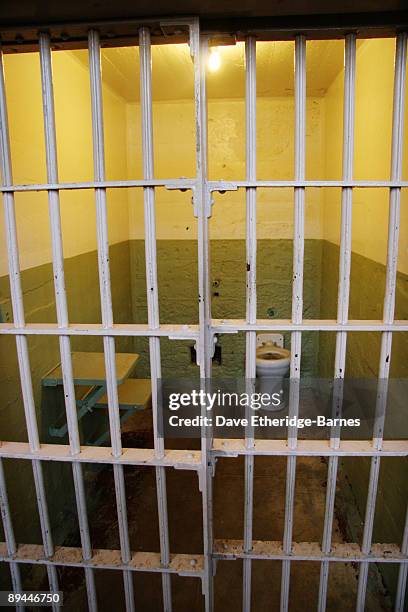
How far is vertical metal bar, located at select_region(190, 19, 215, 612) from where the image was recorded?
120 cm

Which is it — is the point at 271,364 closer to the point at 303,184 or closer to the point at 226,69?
the point at 226,69

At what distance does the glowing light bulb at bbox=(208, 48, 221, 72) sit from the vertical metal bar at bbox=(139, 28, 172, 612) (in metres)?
1.75

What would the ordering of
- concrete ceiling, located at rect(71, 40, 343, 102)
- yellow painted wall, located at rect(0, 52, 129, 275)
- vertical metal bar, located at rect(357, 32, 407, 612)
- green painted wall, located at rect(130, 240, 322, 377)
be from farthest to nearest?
green painted wall, located at rect(130, 240, 322, 377) → concrete ceiling, located at rect(71, 40, 343, 102) → yellow painted wall, located at rect(0, 52, 129, 275) → vertical metal bar, located at rect(357, 32, 407, 612)

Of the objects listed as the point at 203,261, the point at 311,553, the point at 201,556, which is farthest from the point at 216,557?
the point at 203,261

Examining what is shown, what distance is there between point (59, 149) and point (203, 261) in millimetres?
1687

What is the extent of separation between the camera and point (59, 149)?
249cm

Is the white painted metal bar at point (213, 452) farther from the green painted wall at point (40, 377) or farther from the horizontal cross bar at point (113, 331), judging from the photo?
the green painted wall at point (40, 377)

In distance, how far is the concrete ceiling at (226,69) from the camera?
272cm

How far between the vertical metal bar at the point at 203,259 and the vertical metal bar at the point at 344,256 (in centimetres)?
41

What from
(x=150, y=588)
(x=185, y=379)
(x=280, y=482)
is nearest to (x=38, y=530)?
(x=150, y=588)

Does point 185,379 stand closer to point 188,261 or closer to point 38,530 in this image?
point 188,261

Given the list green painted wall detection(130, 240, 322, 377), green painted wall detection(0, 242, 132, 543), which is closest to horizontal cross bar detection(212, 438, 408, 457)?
green painted wall detection(0, 242, 132, 543)

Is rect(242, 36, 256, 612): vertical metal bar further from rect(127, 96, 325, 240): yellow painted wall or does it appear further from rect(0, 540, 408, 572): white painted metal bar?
rect(127, 96, 325, 240): yellow painted wall

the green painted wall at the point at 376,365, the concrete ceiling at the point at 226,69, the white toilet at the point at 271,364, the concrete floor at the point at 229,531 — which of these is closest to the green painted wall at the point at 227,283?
the white toilet at the point at 271,364
